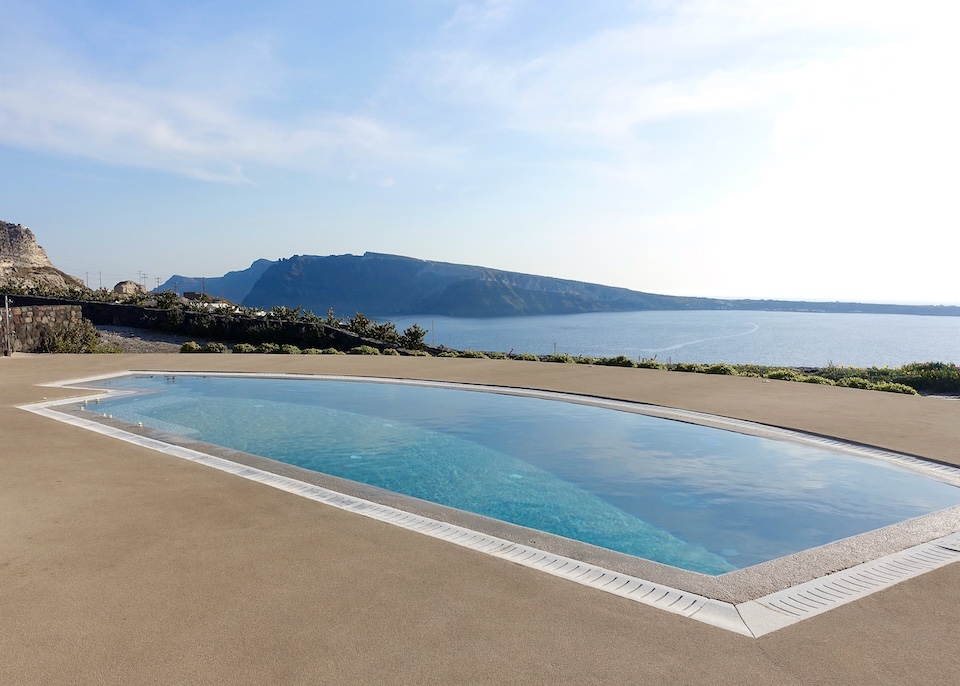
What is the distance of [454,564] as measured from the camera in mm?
3133

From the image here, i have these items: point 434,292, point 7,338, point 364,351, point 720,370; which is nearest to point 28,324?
point 7,338

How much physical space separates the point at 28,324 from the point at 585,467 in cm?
1469

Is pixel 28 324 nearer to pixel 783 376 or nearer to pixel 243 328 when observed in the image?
pixel 243 328

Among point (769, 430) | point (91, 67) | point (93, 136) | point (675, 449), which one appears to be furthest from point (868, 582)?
point (93, 136)

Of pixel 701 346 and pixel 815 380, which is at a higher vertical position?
pixel 701 346

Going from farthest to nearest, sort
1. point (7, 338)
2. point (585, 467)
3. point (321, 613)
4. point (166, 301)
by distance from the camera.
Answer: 1. point (166, 301)
2. point (7, 338)
3. point (585, 467)
4. point (321, 613)

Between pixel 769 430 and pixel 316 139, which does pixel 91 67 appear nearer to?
pixel 316 139

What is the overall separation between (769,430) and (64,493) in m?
6.96

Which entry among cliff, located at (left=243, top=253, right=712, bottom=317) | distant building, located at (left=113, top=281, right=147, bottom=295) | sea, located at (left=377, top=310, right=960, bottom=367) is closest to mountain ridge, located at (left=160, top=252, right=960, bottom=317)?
cliff, located at (left=243, top=253, right=712, bottom=317)

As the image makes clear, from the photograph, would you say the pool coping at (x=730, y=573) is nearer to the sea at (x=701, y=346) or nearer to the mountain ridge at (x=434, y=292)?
the sea at (x=701, y=346)

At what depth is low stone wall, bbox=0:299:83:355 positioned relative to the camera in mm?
13305

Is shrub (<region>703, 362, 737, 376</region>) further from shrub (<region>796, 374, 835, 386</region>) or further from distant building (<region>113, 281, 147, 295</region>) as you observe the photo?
distant building (<region>113, 281, 147, 295</region>)

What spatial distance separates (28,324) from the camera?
14156 mm

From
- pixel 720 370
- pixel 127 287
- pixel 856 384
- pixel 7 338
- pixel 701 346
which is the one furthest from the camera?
pixel 701 346
